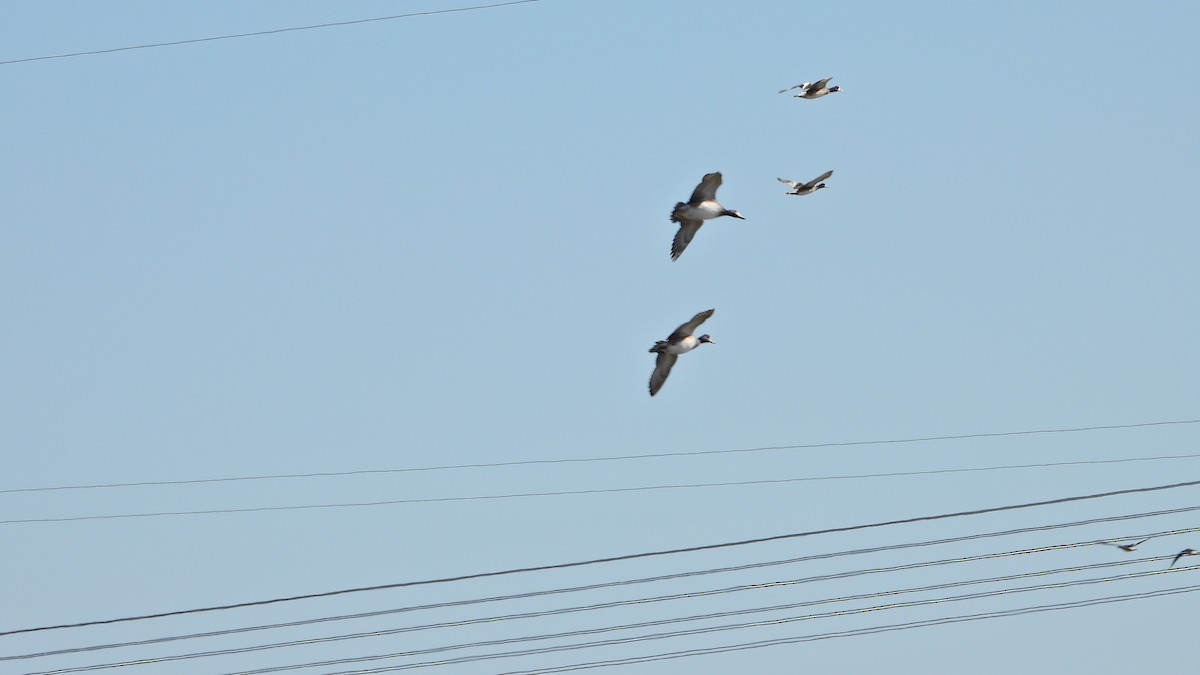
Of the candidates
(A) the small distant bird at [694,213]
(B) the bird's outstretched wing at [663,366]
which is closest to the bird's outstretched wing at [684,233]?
(A) the small distant bird at [694,213]

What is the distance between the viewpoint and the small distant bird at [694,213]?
40.3 m

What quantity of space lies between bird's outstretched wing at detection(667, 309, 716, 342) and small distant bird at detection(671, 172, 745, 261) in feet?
4.84

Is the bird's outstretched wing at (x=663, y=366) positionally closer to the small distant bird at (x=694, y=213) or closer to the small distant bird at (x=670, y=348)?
the small distant bird at (x=670, y=348)

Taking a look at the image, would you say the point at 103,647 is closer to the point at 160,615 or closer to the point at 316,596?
the point at 160,615

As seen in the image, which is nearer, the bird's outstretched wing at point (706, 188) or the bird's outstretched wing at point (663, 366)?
the bird's outstretched wing at point (706, 188)

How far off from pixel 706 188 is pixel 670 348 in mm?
4297

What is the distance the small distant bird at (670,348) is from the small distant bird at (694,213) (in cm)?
215

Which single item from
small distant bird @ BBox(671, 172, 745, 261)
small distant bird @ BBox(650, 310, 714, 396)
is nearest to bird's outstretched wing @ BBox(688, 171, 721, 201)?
small distant bird @ BBox(671, 172, 745, 261)

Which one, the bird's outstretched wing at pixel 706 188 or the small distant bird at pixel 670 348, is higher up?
the bird's outstretched wing at pixel 706 188

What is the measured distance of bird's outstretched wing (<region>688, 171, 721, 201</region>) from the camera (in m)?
39.7

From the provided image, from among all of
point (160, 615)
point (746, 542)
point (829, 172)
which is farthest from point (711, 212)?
point (160, 615)

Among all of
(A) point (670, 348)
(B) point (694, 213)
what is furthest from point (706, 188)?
(A) point (670, 348)

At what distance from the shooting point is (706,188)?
40.1m

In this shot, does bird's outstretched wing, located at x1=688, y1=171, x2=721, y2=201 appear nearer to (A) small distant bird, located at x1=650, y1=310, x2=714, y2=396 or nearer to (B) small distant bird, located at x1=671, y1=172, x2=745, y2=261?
(B) small distant bird, located at x1=671, y1=172, x2=745, y2=261
